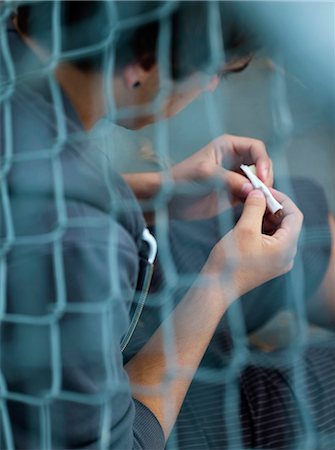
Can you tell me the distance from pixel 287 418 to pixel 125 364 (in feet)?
0.52

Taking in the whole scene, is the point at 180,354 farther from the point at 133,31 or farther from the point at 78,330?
the point at 133,31

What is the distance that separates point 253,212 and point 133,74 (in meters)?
0.15

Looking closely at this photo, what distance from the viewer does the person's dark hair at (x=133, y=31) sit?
0.55m

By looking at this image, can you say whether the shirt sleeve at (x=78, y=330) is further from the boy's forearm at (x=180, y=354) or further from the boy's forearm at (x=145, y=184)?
the boy's forearm at (x=145, y=184)

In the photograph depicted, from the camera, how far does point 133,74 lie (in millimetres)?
576

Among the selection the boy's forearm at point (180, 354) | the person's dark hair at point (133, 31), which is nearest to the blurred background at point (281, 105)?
the person's dark hair at point (133, 31)

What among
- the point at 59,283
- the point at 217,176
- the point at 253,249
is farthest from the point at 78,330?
the point at 217,176

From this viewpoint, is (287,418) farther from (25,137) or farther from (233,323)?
(25,137)

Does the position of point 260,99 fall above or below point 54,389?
above

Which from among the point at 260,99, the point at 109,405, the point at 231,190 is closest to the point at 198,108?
the point at 260,99

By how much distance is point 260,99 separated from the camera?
3.65ft

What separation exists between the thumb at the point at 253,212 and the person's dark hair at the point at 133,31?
0.12 meters

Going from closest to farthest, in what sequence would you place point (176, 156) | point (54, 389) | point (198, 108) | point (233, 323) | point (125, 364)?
point (54, 389) → point (125, 364) → point (233, 323) → point (176, 156) → point (198, 108)

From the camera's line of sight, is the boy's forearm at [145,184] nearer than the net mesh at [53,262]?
No
